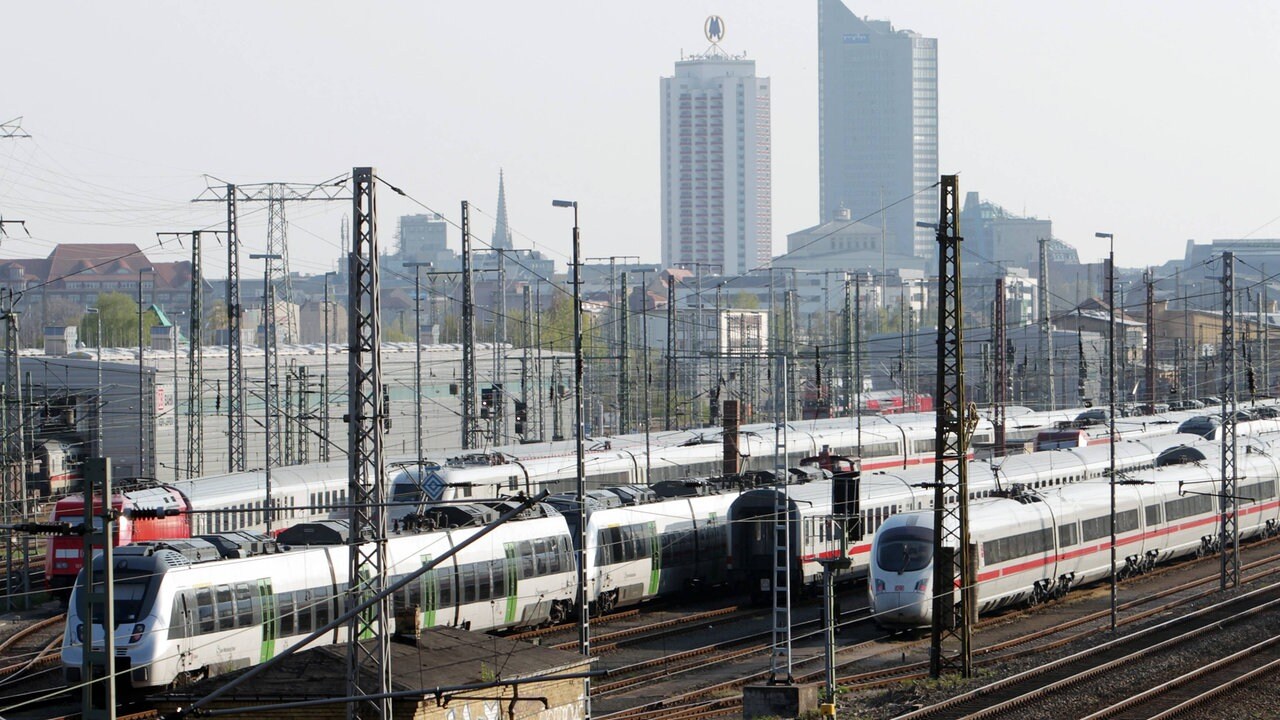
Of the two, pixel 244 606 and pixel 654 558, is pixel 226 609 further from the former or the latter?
pixel 654 558

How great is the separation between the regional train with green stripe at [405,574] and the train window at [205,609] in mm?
23

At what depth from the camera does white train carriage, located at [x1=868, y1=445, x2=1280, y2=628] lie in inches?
1282

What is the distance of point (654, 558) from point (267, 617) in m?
12.0

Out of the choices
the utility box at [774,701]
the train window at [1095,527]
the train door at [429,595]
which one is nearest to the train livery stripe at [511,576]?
the train door at [429,595]

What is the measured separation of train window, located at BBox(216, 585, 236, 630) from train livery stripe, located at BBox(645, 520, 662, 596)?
12.3 meters

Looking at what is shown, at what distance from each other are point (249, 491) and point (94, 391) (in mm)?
29013

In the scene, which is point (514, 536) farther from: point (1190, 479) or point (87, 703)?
point (1190, 479)

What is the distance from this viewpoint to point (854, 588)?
4081cm

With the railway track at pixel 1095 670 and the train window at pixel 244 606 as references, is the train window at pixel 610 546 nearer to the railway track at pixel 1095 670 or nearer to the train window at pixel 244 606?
the railway track at pixel 1095 670

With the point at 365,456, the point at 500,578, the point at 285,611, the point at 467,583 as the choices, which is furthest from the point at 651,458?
the point at 365,456

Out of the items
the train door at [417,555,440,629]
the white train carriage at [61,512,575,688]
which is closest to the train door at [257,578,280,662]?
the white train carriage at [61,512,575,688]

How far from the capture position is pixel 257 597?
2625cm

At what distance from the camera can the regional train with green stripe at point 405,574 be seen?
2461 cm

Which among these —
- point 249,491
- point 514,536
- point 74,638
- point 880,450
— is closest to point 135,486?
point 249,491
